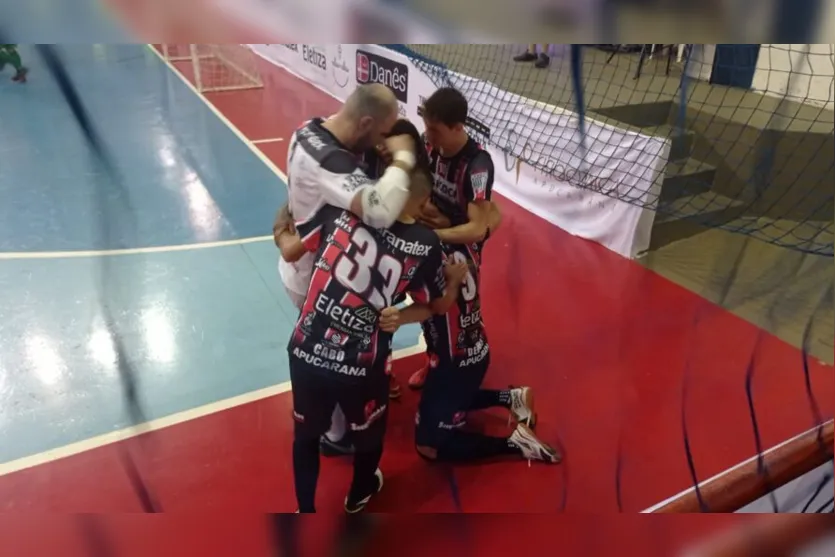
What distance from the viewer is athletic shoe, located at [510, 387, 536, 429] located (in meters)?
1.31

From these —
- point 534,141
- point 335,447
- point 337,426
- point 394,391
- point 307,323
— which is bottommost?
point 394,391

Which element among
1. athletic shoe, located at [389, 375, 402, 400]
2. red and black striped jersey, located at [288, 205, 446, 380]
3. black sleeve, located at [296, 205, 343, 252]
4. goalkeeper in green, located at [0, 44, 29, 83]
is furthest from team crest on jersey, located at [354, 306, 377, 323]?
athletic shoe, located at [389, 375, 402, 400]

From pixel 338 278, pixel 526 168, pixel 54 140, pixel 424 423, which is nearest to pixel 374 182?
pixel 338 278

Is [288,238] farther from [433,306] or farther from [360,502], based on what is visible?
[360,502]

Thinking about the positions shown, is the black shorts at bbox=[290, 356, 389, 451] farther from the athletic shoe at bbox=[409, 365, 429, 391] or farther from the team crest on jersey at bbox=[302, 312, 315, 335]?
the athletic shoe at bbox=[409, 365, 429, 391]

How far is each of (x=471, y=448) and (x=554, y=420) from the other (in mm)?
255

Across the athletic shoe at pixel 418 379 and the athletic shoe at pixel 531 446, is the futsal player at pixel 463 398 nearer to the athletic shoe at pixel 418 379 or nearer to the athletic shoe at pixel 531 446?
the athletic shoe at pixel 531 446

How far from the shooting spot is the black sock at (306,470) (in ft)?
3.11

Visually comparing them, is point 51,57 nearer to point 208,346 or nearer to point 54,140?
point 54,140

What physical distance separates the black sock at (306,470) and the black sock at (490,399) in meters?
0.51

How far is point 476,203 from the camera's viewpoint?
1.07 m

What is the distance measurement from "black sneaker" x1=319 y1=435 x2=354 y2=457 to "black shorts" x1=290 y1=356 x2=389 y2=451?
0.10m

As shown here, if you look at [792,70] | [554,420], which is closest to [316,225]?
[792,70]

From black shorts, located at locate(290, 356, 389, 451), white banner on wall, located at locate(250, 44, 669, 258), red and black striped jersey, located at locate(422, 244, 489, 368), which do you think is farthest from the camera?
red and black striped jersey, located at locate(422, 244, 489, 368)
